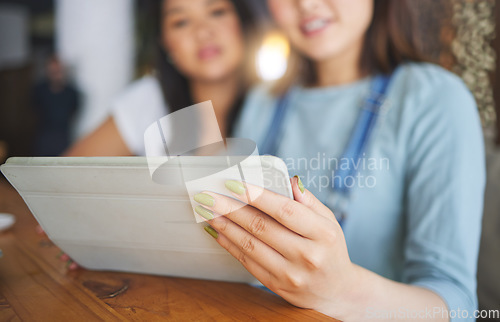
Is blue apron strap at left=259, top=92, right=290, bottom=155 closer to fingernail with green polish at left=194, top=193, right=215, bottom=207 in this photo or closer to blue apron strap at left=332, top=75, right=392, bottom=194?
blue apron strap at left=332, top=75, right=392, bottom=194

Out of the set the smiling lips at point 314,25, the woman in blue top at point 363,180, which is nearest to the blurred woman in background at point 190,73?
the woman in blue top at point 363,180

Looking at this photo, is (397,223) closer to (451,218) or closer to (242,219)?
(451,218)

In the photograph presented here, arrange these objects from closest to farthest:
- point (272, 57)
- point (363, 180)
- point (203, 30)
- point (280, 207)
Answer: point (280, 207) → point (363, 180) → point (203, 30) → point (272, 57)

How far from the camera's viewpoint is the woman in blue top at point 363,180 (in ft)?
0.94

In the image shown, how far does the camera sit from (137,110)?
1015 mm

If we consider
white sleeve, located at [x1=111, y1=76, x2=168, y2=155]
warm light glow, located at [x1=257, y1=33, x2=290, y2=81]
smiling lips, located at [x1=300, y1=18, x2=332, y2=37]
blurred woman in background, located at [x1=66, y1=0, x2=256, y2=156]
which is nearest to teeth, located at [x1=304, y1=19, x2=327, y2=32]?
smiling lips, located at [x1=300, y1=18, x2=332, y2=37]

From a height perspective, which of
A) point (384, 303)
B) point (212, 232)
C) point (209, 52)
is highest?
point (209, 52)

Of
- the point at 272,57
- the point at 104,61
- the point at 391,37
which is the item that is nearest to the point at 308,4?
the point at 391,37

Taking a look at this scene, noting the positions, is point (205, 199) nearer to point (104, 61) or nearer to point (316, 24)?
point (316, 24)

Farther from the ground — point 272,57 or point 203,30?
point 203,30

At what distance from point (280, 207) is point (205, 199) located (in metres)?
0.05

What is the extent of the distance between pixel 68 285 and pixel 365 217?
397mm

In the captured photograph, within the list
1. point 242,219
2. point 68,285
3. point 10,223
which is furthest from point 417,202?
point 10,223

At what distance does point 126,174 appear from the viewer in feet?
0.92
